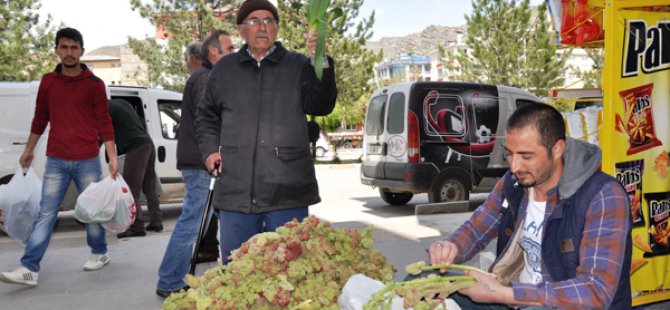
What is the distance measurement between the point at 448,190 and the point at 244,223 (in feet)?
22.7

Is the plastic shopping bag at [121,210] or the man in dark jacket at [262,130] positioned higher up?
the man in dark jacket at [262,130]

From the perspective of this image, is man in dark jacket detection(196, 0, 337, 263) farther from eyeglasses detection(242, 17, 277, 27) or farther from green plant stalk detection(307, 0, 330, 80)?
green plant stalk detection(307, 0, 330, 80)

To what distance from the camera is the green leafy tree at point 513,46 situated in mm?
32125

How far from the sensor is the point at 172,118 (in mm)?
9492

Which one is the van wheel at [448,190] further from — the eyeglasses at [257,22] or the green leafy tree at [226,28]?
the green leafy tree at [226,28]

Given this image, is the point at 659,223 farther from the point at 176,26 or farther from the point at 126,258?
the point at 176,26

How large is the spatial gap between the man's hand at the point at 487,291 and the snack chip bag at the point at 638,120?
2.19m

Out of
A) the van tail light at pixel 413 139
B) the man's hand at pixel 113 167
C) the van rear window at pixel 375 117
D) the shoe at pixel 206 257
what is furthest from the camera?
the van rear window at pixel 375 117

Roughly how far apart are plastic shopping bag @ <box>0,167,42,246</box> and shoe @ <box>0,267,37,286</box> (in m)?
0.41

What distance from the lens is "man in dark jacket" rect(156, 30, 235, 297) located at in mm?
4527

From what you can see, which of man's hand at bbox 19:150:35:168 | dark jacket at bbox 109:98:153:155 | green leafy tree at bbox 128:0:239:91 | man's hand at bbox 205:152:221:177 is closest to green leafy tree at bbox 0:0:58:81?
green leafy tree at bbox 128:0:239:91

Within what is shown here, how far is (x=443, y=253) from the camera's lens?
258cm

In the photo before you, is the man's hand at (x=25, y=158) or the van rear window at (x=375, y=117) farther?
the van rear window at (x=375, y=117)

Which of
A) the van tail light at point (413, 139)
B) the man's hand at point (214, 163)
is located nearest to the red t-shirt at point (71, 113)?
the man's hand at point (214, 163)
